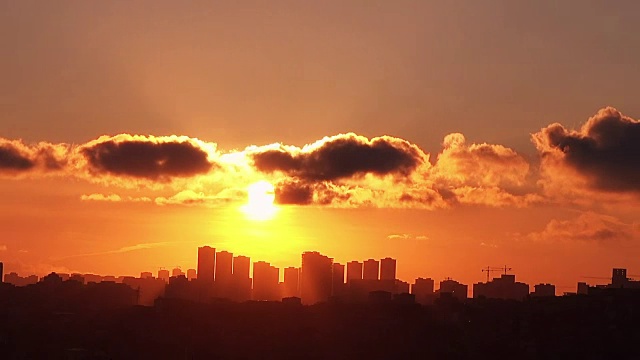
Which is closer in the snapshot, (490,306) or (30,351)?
(30,351)

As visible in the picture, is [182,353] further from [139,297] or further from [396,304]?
[139,297]

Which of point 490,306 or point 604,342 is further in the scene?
point 490,306

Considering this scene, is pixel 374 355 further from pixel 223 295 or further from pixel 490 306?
pixel 223 295

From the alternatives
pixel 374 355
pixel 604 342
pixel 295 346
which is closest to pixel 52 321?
pixel 295 346

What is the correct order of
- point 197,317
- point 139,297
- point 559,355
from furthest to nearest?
point 139,297 → point 197,317 → point 559,355

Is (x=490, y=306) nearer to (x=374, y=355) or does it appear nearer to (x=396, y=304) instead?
(x=396, y=304)

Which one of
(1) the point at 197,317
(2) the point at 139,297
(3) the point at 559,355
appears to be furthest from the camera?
(2) the point at 139,297

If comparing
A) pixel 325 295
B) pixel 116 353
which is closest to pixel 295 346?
pixel 116 353

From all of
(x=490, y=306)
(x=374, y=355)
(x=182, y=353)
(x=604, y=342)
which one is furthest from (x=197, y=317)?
(x=604, y=342)
